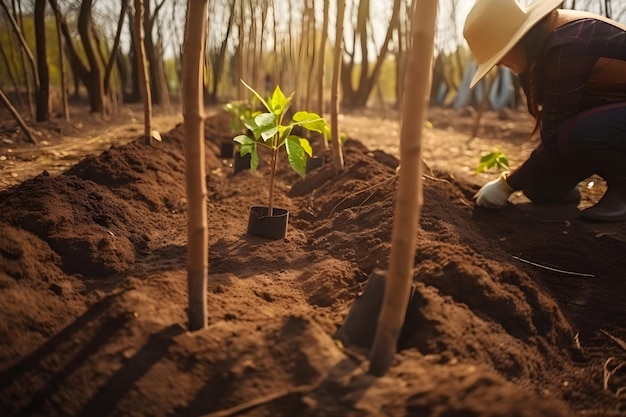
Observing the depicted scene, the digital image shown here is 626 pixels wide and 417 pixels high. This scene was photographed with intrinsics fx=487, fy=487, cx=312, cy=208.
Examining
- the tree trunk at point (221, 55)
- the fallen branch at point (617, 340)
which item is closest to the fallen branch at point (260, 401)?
the fallen branch at point (617, 340)

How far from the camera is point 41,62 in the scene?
6086mm

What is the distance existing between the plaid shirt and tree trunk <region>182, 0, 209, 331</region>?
2018mm

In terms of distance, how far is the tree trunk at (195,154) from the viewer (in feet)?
4.57

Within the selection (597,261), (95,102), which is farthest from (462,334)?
(95,102)

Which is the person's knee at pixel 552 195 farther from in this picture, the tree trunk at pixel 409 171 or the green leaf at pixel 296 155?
the tree trunk at pixel 409 171

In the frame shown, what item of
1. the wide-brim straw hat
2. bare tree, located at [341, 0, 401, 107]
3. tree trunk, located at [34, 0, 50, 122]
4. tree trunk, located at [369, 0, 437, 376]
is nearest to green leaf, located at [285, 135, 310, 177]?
the wide-brim straw hat

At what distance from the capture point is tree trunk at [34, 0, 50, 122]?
5.82m

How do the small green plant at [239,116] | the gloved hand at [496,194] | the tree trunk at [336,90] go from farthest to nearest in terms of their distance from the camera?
the small green plant at [239,116] → the tree trunk at [336,90] → the gloved hand at [496,194]

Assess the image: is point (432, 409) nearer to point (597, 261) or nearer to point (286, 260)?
point (286, 260)

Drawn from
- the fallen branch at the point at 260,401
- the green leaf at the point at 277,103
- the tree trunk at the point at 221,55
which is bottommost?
the fallen branch at the point at 260,401

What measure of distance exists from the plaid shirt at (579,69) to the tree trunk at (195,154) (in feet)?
6.62

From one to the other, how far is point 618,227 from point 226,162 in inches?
142

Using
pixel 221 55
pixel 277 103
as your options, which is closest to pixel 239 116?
pixel 221 55

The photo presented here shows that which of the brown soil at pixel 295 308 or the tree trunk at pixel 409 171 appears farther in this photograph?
the brown soil at pixel 295 308
